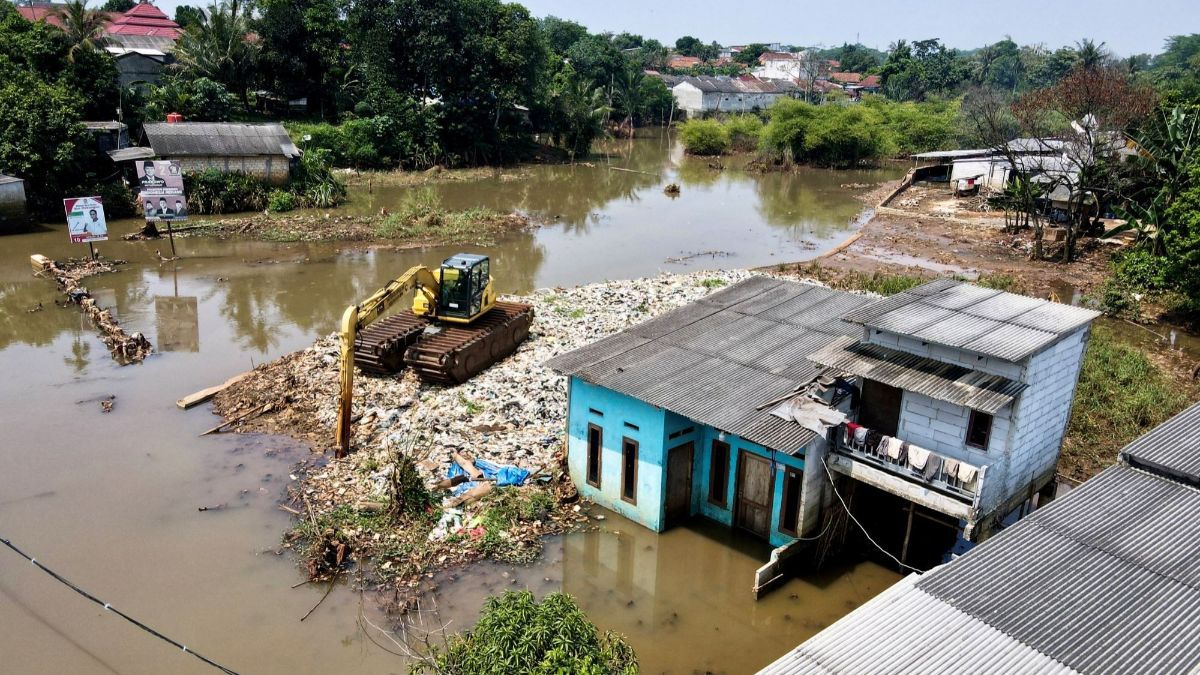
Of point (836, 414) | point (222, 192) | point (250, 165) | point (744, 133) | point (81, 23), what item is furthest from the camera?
point (744, 133)

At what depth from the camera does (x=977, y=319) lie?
11.9m

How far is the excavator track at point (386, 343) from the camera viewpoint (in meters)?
16.5

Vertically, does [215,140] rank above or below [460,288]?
above

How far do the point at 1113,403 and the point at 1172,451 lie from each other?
7186 mm

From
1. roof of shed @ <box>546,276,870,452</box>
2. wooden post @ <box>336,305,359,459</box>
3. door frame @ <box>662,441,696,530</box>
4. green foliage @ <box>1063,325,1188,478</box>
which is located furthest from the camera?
green foliage @ <box>1063,325,1188,478</box>

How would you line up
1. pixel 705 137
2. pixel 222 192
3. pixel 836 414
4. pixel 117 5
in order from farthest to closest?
1. pixel 117 5
2. pixel 705 137
3. pixel 222 192
4. pixel 836 414

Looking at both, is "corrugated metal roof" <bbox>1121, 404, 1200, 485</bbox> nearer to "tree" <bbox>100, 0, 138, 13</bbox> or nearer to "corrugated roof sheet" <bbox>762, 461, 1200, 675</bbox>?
"corrugated roof sheet" <bbox>762, 461, 1200, 675</bbox>

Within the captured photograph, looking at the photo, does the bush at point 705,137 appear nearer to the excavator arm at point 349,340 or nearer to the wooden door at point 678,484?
the excavator arm at point 349,340

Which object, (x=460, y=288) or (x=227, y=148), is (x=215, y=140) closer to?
(x=227, y=148)

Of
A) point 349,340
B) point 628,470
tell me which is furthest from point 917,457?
point 349,340

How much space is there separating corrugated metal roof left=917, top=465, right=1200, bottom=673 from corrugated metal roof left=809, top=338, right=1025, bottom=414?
147cm

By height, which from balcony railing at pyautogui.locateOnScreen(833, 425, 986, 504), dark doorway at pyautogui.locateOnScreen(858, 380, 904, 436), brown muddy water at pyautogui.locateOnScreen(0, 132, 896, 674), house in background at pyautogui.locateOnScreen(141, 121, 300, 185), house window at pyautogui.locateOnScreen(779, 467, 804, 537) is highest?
house in background at pyautogui.locateOnScreen(141, 121, 300, 185)

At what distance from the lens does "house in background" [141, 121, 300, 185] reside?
31.9m

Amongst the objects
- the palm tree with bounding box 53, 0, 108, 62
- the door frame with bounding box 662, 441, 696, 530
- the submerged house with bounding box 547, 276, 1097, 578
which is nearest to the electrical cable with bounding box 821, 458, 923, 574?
the submerged house with bounding box 547, 276, 1097, 578
